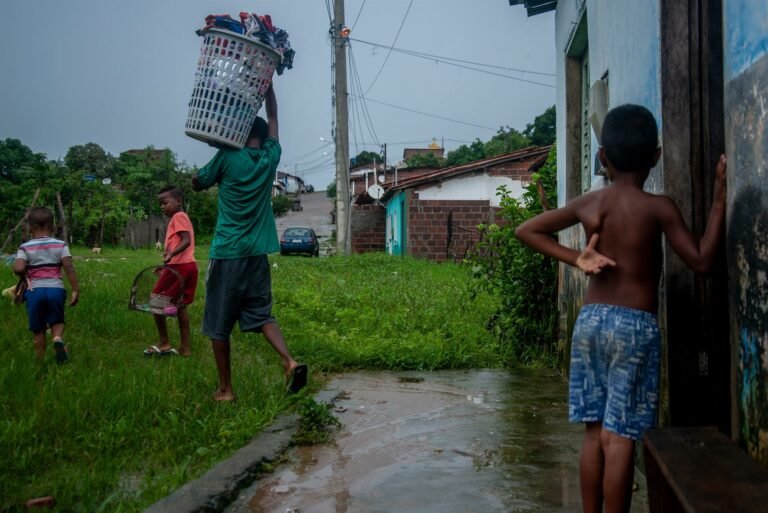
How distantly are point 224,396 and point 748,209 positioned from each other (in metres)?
3.24

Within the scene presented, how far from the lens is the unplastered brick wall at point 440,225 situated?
24.0 metres

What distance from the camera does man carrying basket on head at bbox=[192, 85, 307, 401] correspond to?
15.4 ft

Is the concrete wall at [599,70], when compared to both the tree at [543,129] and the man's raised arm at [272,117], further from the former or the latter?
the tree at [543,129]

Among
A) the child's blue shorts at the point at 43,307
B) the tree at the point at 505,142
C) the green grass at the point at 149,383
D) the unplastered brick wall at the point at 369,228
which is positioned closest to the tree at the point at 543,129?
the tree at the point at 505,142

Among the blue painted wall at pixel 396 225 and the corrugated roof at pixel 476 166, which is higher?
the corrugated roof at pixel 476 166

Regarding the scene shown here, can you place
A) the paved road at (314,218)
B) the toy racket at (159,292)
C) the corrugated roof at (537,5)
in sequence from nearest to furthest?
the toy racket at (159,292), the corrugated roof at (537,5), the paved road at (314,218)

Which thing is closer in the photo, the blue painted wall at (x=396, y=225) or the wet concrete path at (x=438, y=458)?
the wet concrete path at (x=438, y=458)

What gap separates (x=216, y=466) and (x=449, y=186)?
835 inches

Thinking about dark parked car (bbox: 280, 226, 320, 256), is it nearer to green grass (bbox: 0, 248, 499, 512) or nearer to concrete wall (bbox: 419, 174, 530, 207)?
concrete wall (bbox: 419, 174, 530, 207)

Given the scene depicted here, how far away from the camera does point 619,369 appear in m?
2.52

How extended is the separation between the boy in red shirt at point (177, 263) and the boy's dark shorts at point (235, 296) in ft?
5.95

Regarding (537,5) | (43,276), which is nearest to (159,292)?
(43,276)

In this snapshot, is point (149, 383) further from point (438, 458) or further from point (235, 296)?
point (438, 458)

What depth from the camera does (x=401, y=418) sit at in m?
4.71
